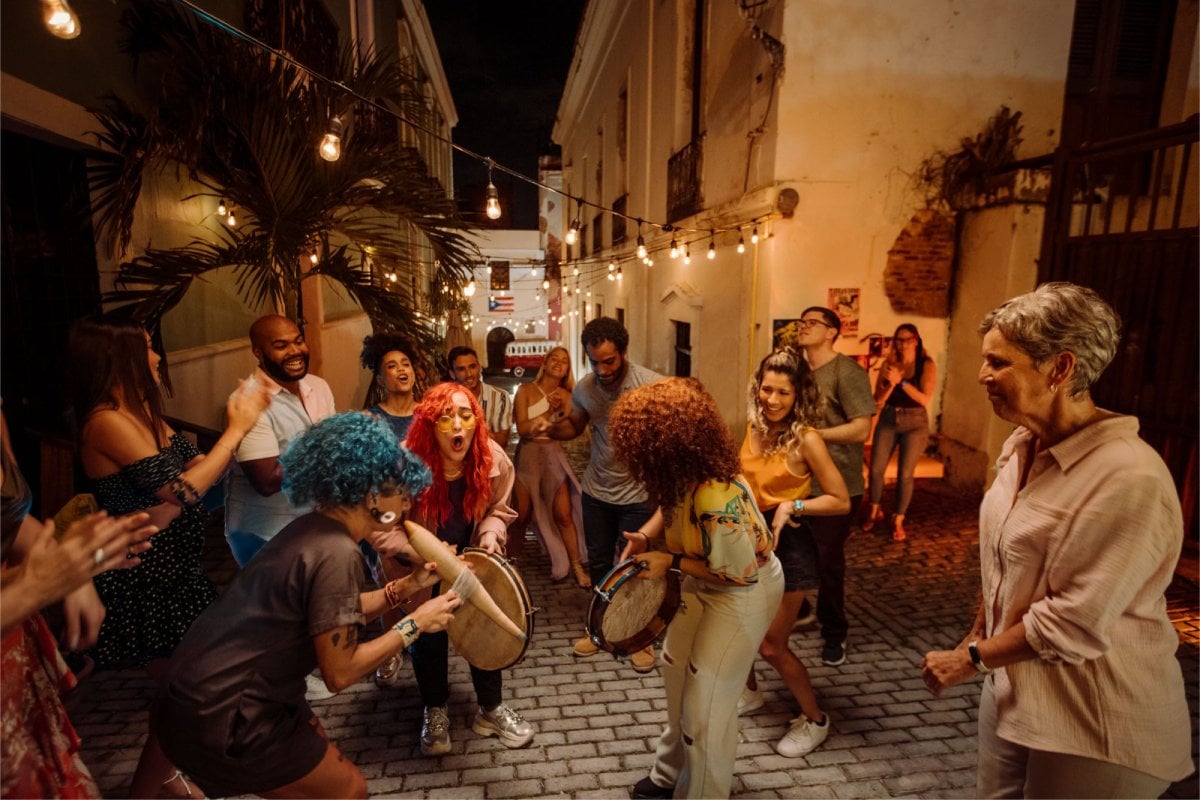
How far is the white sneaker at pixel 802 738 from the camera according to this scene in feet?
9.77

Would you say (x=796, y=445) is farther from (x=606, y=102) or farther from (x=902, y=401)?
(x=606, y=102)

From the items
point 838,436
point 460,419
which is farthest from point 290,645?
point 838,436

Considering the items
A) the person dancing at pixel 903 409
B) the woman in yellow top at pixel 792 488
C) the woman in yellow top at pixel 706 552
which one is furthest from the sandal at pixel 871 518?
the woman in yellow top at pixel 706 552

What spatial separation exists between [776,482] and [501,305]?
30.6 meters

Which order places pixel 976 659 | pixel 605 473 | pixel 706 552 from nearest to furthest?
pixel 976 659 → pixel 706 552 → pixel 605 473

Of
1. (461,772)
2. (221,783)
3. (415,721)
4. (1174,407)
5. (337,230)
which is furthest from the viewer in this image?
(337,230)

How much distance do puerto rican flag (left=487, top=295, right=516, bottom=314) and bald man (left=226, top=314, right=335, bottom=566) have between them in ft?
96.6

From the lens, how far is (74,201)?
4387 millimetres

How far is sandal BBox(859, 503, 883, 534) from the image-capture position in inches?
237

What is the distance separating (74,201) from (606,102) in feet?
46.5

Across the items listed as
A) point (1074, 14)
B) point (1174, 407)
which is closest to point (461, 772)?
point (1174, 407)

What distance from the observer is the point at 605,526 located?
4.04m

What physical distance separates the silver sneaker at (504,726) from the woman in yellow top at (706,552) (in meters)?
1.02

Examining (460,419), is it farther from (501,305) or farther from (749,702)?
(501,305)
